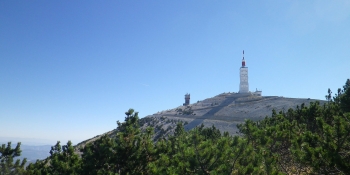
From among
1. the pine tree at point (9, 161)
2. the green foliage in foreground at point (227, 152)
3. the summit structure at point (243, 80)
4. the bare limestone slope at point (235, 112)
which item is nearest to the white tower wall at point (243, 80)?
the summit structure at point (243, 80)

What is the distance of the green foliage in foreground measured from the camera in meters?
6.74

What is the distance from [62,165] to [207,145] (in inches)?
278

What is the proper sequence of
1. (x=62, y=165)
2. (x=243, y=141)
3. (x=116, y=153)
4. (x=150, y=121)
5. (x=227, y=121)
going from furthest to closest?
(x=150, y=121)
(x=227, y=121)
(x=62, y=165)
(x=116, y=153)
(x=243, y=141)

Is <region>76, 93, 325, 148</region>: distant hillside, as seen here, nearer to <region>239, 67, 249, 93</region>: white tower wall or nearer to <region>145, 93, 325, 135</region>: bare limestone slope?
<region>145, 93, 325, 135</region>: bare limestone slope

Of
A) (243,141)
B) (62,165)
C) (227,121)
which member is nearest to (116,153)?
(62,165)

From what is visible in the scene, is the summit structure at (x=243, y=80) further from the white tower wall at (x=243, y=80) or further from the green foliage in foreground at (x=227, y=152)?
the green foliage in foreground at (x=227, y=152)

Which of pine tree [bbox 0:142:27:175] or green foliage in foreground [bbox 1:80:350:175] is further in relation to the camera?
pine tree [bbox 0:142:27:175]

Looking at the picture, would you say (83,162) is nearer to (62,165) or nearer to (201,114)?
(62,165)

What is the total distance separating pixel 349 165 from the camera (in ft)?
19.6

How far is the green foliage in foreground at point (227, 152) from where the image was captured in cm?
674

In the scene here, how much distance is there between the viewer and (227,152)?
802 centimetres

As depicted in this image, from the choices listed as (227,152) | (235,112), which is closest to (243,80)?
(235,112)

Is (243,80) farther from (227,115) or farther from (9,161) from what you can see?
(9,161)

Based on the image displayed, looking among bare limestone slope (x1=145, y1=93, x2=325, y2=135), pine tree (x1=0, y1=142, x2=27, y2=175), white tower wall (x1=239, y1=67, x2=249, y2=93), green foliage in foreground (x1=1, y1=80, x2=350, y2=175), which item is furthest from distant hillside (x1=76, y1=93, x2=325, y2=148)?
green foliage in foreground (x1=1, y1=80, x2=350, y2=175)
